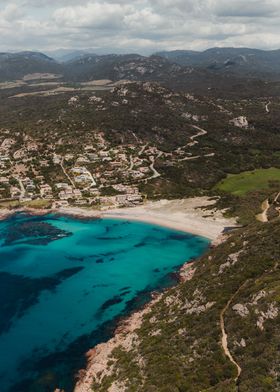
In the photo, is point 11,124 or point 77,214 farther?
point 11,124

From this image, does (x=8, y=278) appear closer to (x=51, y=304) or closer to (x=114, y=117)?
(x=51, y=304)

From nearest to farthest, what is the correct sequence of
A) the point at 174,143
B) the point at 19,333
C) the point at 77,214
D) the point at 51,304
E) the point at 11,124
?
the point at 19,333, the point at 51,304, the point at 77,214, the point at 174,143, the point at 11,124

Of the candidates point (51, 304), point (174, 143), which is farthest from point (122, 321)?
point (174, 143)

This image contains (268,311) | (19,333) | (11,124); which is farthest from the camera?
(11,124)

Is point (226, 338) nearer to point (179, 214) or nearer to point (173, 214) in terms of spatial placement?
point (179, 214)

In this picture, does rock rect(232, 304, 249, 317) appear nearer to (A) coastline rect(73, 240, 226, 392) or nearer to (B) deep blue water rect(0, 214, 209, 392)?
(A) coastline rect(73, 240, 226, 392)
